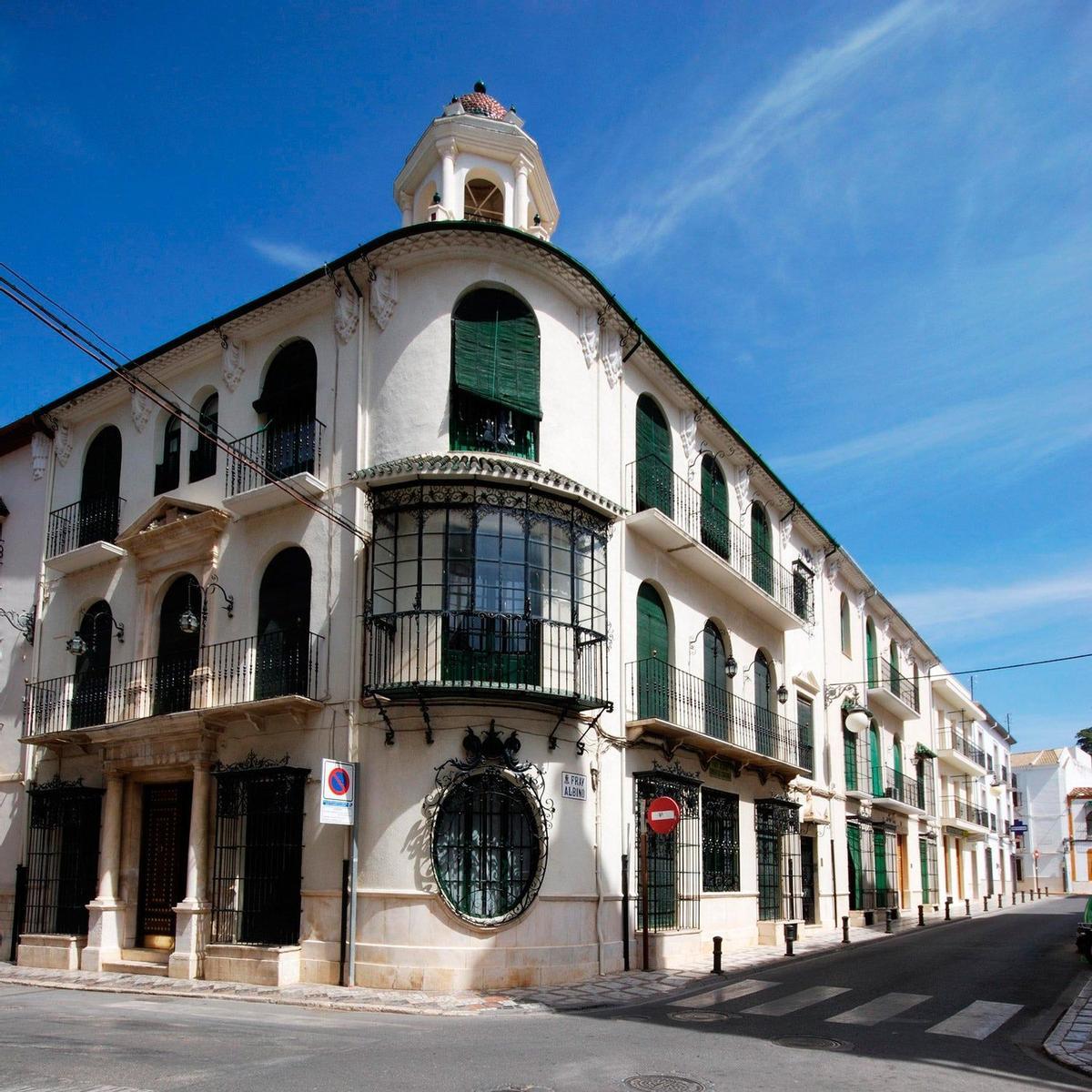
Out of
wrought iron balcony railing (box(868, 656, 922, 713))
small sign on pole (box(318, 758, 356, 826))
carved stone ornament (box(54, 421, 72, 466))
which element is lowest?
small sign on pole (box(318, 758, 356, 826))

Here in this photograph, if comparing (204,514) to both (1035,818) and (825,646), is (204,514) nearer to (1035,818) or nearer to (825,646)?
(825,646)

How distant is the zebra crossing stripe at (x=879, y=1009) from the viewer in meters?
12.1

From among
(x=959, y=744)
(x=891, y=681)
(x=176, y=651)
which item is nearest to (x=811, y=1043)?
(x=176, y=651)

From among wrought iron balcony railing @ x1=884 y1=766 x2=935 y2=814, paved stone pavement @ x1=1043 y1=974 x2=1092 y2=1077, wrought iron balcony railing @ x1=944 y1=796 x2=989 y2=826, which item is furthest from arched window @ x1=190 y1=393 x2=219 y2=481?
wrought iron balcony railing @ x1=944 y1=796 x2=989 y2=826

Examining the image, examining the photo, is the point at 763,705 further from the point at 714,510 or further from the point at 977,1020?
the point at 977,1020

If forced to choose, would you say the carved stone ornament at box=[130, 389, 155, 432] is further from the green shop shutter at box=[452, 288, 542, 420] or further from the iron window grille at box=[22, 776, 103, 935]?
the green shop shutter at box=[452, 288, 542, 420]

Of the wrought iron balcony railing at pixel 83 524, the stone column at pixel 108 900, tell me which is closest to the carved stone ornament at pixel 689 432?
the wrought iron balcony railing at pixel 83 524

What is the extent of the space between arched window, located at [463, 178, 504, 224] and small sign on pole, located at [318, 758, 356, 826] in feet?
34.6

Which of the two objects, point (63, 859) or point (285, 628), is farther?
point (63, 859)

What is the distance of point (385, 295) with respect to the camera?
1736 centimetres

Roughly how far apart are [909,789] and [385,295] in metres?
27.0

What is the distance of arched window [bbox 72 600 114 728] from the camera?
2009cm

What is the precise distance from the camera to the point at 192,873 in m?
16.8

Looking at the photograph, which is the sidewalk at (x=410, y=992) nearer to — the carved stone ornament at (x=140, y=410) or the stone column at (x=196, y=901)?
the stone column at (x=196, y=901)
